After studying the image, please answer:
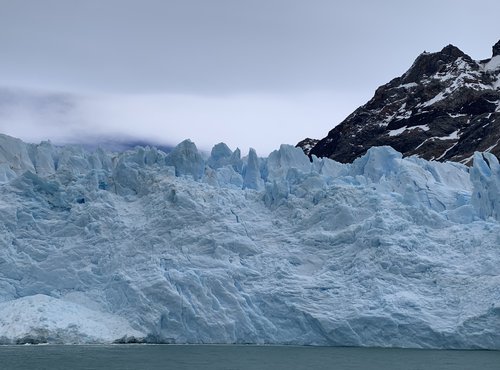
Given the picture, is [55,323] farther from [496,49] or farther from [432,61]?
[496,49]

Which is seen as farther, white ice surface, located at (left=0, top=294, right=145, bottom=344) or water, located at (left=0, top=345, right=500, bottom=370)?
white ice surface, located at (left=0, top=294, right=145, bottom=344)

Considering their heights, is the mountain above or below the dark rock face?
below

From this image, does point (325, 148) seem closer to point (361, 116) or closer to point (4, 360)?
point (361, 116)

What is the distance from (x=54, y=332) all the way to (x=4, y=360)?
3683 mm

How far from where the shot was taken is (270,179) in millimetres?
31312

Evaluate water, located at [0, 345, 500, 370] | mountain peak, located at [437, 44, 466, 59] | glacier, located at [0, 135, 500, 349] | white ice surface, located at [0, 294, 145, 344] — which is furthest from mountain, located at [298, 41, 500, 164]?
white ice surface, located at [0, 294, 145, 344]

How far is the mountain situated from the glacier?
156 feet

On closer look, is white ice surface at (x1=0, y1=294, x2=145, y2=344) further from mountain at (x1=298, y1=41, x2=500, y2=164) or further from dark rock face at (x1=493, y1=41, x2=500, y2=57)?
dark rock face at (x1=493, y1=41, x2=500, y2=57)

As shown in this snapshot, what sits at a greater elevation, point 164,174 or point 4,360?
point 164,174

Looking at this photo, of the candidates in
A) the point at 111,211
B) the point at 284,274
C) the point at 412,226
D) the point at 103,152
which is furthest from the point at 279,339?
the point at 103,152

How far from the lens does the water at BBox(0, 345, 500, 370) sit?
18109mm

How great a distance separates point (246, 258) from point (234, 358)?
5.79m

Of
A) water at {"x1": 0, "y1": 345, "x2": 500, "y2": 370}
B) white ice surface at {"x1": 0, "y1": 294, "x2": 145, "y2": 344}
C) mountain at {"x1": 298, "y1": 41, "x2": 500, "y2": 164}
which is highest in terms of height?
mountain at {"x1": 298, "y1": 41, "x2": 500, "y2": 164}

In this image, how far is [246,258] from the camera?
25.6 metres
